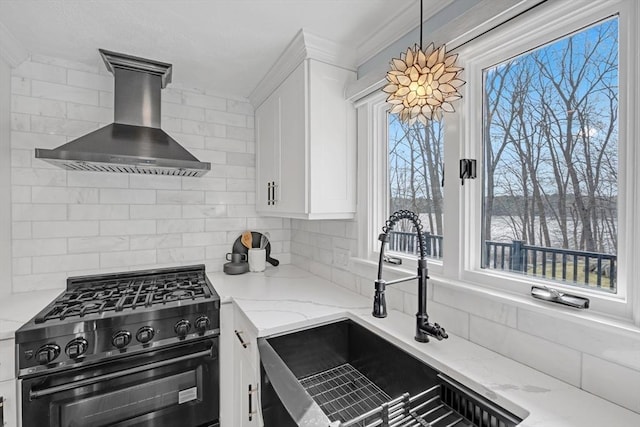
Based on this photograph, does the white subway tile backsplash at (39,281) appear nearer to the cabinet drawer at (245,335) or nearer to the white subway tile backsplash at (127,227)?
the white subway tile backsplash at (127,227)

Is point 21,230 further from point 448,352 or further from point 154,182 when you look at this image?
point 448,352

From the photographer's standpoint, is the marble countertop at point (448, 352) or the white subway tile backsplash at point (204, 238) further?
the white subway tile backsplash at point (204, 238)

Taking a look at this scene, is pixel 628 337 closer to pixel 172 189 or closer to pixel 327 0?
pixel 327 0

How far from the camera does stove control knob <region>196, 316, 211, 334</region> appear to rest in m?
1.56

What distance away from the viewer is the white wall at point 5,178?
5.39ft

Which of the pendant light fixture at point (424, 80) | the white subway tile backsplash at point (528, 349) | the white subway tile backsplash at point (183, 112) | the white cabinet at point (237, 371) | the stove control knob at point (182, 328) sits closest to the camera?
the white subway tile backsplash at point (528, 349)

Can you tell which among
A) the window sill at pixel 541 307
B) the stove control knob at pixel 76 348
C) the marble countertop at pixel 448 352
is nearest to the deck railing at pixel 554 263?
the window sill at pixel 541 307

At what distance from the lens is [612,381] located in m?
0.81

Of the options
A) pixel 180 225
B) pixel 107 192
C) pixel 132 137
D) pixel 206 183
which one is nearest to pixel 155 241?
pixel 180 225

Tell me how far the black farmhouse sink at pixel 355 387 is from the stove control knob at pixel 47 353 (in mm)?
889

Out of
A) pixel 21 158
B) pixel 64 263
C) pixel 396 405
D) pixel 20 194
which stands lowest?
pixel 396 405

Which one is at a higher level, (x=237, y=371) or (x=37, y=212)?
(x=37, y=212)

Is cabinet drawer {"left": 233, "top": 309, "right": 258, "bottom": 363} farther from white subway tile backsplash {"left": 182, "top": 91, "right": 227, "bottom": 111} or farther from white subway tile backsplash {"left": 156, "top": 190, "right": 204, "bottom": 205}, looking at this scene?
white subway tile backsplash {"left": 182, "top": 91, "right": 227, "bottom": 111}

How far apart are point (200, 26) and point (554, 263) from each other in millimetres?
1868
